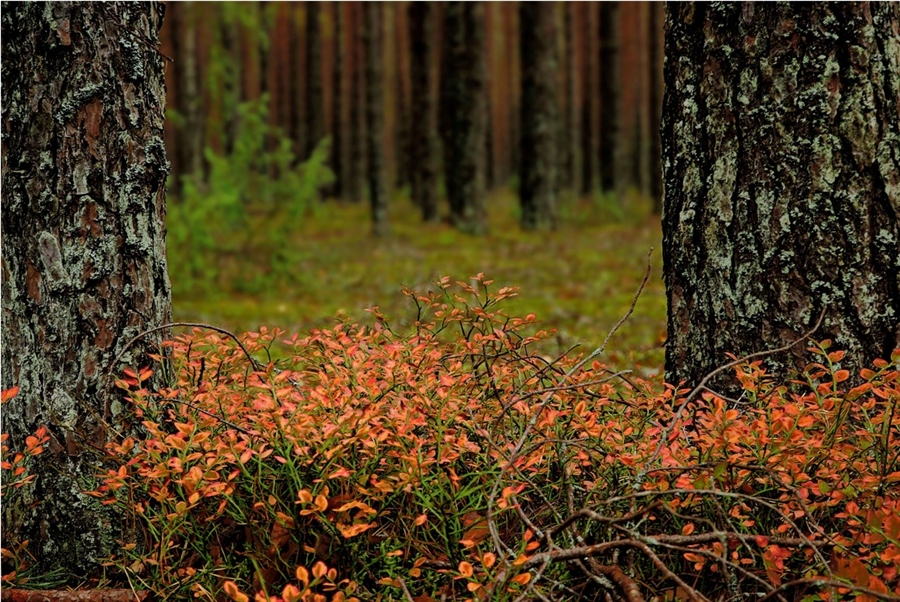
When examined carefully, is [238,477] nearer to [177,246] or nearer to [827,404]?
[827,404]

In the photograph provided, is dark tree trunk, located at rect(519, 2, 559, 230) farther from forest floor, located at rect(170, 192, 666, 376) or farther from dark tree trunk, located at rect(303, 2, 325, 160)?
dark tree trunk, located at rect(303, 2, 325, 160)

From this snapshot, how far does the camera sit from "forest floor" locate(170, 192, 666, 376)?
293 inches

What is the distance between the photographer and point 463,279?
9.46 metres

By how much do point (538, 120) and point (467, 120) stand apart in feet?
4.30

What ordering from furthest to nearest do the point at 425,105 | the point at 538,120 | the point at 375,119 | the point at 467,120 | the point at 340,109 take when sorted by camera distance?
the point at 340,109 → the point at 425,105 → the point at 375,119 → the point at 538,120 → the point at 467,120

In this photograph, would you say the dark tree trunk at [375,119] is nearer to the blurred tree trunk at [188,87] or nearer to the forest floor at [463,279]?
the forest floor at [463,279]

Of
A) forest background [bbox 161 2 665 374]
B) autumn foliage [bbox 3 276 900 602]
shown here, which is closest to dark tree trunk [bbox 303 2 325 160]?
forest background [bbox 161 2 665 374]

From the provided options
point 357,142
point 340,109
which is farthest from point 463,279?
point 357,142

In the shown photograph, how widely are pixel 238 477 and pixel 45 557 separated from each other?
0.72 meters

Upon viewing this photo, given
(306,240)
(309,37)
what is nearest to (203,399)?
(306,240)

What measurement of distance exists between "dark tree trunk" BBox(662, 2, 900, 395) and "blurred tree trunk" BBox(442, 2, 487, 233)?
12.0 m

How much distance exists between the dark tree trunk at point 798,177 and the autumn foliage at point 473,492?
0.49 metres

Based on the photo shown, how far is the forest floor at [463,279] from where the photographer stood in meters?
7.43

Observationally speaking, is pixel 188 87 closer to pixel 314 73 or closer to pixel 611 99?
pixel 314 73
